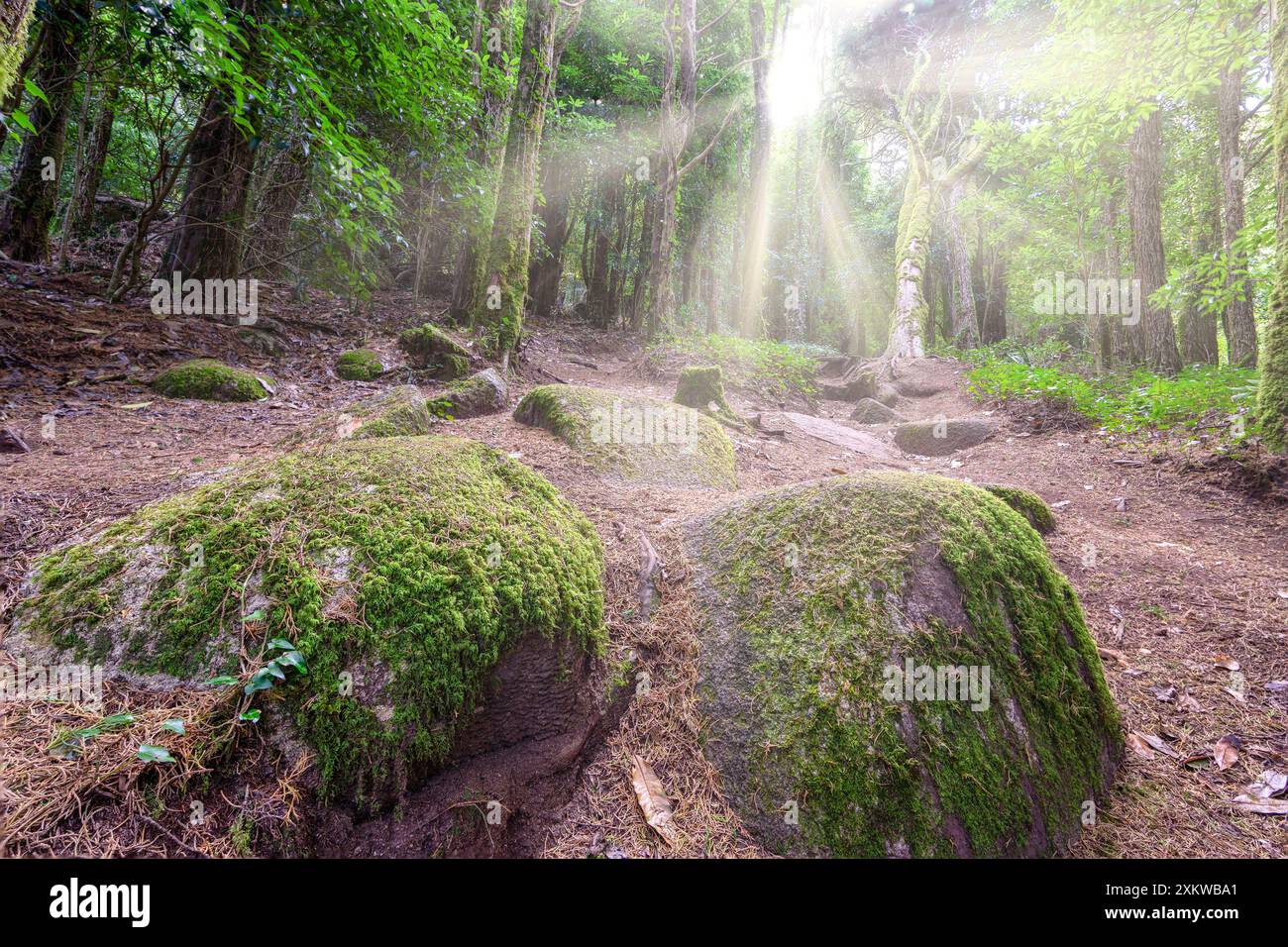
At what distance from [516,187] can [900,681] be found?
8140 millimetres

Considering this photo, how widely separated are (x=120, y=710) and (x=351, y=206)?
264 inches

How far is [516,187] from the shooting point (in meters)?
7.77

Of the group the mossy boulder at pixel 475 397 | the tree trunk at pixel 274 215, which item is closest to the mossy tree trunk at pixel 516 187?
the mossy boulder at pixel 475 397

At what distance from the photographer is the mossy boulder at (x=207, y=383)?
17.9 ft

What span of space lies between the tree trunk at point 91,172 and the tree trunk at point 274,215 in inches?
84.7

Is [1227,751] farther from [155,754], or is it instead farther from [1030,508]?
[155,754]

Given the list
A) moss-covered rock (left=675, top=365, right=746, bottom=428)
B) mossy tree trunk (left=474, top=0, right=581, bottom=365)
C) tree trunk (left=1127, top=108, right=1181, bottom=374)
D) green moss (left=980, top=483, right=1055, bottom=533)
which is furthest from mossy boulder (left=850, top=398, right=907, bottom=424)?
mossy tree trunk (left=474, top=0, right=581, bottom=365)

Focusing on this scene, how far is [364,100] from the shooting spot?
272 inches

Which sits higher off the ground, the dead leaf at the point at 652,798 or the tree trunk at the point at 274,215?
the tree trunk at the point at 274,215

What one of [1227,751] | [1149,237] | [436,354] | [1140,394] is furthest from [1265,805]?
[1149,237]

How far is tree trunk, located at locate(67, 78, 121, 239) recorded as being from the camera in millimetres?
8312

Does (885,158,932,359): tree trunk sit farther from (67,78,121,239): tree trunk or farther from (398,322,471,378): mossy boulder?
(67,78,121,239): tree trunk

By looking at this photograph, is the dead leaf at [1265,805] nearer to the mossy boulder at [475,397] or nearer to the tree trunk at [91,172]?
the mossy boulder at [475,397]

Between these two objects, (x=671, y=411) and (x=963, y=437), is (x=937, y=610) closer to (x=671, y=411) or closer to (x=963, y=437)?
(x=671, y=411)
